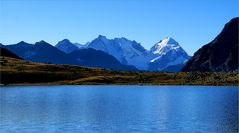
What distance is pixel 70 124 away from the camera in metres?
77.1

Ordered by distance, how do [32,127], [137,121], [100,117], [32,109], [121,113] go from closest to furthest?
[32,127], [137,121], [100,117], [121,113], [32,109]

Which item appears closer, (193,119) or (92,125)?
(92,125)

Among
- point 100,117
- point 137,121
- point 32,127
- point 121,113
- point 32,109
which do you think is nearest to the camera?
point 32,127

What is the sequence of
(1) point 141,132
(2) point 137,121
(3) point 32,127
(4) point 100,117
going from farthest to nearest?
(4) point 100,117
(2) point 137,121
(3) point 32,127
(1) point 141,132

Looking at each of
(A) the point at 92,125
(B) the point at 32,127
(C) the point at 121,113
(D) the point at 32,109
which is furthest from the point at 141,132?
(D) the point at 32,109

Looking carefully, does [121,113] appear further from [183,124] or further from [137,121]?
[183,124]

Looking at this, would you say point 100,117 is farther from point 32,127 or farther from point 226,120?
point 226,120

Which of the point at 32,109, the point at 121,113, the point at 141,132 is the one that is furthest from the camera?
the point at 32,109

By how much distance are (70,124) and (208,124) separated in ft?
75.6

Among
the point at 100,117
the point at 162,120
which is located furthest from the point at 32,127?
the point at 162,120

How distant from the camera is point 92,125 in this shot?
251 ft

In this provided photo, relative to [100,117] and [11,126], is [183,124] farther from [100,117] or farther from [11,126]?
[11,126]

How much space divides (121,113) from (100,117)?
332 inches

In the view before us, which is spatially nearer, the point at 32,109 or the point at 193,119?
the point at 193,119
